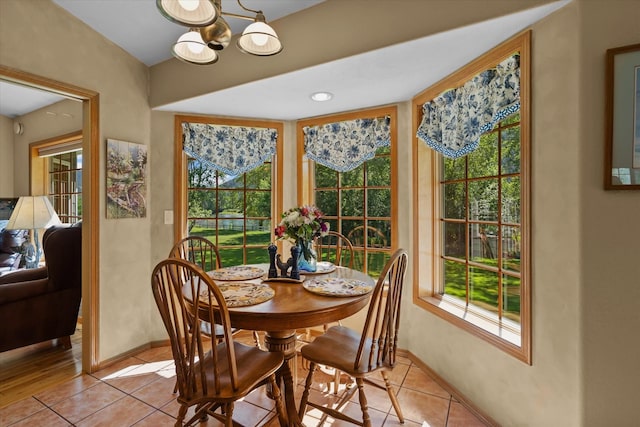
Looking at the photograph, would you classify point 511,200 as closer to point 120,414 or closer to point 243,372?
point 243,372

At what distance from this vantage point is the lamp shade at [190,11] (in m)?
1.18

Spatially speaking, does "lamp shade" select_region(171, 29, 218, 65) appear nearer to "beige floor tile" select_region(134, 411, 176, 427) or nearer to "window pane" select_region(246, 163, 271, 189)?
"window pane" select_region(246, 163, 271, 189)

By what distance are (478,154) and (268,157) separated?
6.32ft

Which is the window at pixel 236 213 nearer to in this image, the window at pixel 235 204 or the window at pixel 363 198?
the window at pixel 235 204

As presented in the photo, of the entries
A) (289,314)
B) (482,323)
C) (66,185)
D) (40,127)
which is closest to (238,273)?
(289,314)

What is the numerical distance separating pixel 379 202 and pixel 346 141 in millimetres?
651

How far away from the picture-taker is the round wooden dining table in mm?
1451

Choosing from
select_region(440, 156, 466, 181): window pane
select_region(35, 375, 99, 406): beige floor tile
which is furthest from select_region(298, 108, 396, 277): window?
→ select_region(35, 375, 99, 406): beige floor tile

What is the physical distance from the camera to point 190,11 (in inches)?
48.0

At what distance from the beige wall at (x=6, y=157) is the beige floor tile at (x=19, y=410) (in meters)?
3.50

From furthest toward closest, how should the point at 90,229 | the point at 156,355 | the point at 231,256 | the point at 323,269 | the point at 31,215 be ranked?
the point at 31,215, the point at 231,256, the point at 156,355, the point at 90,229, the point at 323,269

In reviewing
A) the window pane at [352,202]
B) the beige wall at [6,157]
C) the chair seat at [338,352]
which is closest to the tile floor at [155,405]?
the chair seat at [338,352]

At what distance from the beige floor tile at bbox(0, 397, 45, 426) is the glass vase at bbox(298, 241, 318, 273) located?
1879mm

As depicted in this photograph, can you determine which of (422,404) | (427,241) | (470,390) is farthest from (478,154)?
(422,404)
